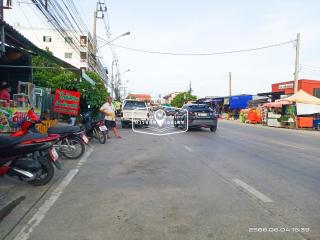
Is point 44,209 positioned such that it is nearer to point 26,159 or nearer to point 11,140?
point 26,159

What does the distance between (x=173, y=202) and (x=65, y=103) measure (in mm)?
11434

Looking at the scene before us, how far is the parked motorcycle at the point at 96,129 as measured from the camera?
46.5ft

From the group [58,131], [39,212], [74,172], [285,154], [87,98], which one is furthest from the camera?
[87,98]

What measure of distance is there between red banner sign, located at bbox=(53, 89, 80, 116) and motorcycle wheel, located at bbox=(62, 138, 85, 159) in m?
5.87

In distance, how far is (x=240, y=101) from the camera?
49.3 metres

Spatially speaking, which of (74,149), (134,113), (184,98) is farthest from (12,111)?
(184,98)

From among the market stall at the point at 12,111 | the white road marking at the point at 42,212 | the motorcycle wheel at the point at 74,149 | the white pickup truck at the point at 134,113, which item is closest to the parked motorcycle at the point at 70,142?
the motorcycle wheel at the point at 74,149

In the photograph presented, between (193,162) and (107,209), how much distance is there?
Result: 4670 millimetres

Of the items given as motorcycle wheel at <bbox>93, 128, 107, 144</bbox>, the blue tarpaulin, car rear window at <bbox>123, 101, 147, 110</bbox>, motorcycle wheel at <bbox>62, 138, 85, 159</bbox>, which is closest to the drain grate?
motorcycle wheel at <bbox>62, 138, 85, 159</bbox>

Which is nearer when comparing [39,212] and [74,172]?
[39,212]

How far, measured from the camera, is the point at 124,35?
3509 cm

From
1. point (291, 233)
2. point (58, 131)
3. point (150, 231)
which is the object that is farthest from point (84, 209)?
point (58, 131)

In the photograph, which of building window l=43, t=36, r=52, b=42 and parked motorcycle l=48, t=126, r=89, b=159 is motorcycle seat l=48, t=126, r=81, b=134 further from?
building window l=43, t=36, r=52, b=42

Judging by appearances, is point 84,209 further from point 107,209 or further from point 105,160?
point 105,160
